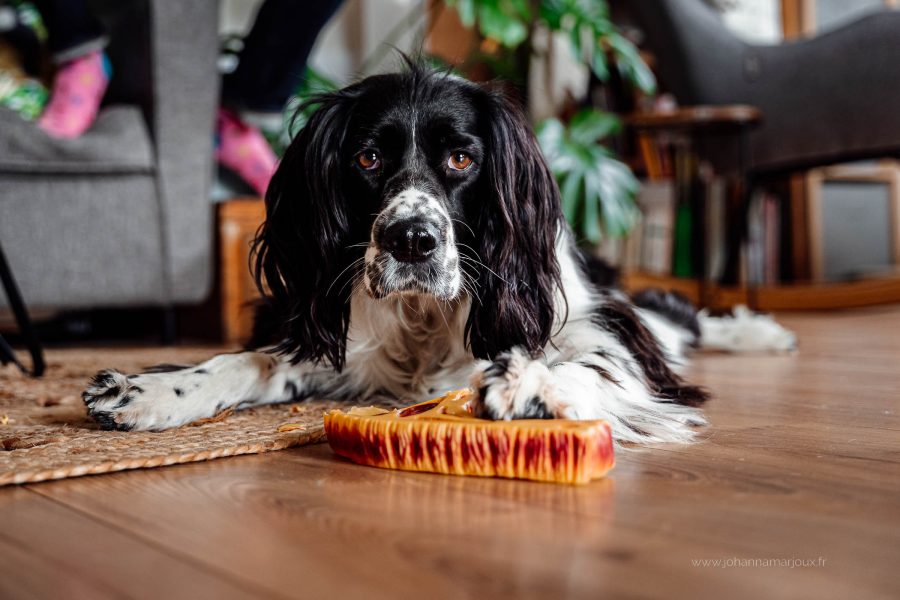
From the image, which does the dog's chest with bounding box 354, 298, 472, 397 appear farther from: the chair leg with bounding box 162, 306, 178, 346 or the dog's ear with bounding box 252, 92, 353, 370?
the chair leg with bounding box 162, 306, 178, 346

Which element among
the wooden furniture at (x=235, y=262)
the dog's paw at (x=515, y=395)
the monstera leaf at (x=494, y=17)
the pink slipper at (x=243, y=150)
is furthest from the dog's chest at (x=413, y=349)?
the monstera leaf at (x=494, y=17)

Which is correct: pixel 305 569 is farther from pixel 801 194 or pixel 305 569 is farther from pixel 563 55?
pixel 801 194

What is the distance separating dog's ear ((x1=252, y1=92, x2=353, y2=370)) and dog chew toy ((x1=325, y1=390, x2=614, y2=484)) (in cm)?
49

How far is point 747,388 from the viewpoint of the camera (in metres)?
1.91

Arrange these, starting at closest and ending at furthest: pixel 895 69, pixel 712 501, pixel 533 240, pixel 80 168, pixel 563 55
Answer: pixel 712 501 → pixel 533 240 → pixel 80 168 → pixel 895 69 → pixel 563 55

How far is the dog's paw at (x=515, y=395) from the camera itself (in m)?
1.12

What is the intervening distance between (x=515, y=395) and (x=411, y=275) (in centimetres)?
42

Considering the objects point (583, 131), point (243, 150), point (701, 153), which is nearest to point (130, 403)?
point (243, 150)

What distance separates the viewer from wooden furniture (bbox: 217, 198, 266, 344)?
3512 millimetres

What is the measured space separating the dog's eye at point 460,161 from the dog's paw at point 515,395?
0.58m

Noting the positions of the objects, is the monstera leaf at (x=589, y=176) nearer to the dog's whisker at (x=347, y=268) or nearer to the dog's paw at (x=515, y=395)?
the dog's whisker at (x=347, y=268)

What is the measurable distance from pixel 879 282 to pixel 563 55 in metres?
2.36

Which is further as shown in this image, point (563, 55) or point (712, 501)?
point (563, 55)

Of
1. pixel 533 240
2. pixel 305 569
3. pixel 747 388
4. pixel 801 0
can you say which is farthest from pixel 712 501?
pixel 801 0
